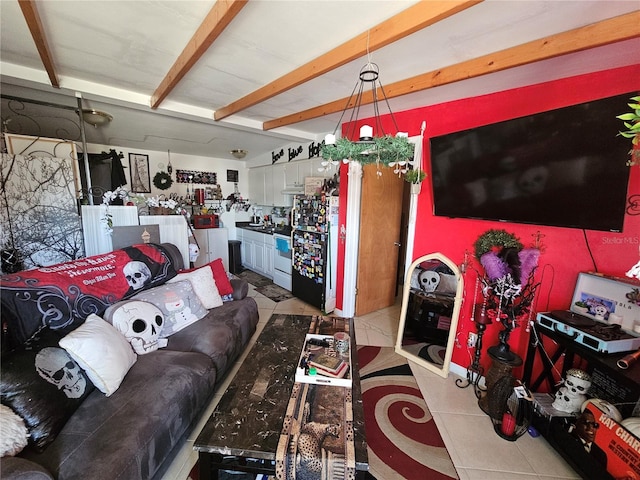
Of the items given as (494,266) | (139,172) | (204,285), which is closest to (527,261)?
(494,266)

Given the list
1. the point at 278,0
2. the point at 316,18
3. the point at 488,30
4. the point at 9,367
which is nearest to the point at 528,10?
the point at 488,30

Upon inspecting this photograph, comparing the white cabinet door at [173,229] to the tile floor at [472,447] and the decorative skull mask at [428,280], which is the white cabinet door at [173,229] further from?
the decorative skull mask at [428,280]

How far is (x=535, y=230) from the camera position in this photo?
189 cm

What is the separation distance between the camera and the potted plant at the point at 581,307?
160 cm

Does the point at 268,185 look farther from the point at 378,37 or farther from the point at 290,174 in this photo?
the point at 378,37

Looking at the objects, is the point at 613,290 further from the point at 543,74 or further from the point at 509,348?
the point at 543,74

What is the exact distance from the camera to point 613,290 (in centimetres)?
149

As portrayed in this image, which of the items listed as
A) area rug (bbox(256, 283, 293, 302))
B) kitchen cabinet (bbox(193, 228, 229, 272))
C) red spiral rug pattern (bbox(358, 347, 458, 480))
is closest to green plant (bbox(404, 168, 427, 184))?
red spiral rug pattern (bbox(358, 347, 458, 480))

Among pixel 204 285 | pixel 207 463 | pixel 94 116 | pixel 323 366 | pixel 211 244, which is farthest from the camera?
pixel 211 244

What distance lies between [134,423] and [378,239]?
282cm

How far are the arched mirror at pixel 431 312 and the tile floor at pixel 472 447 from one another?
0.22 metres

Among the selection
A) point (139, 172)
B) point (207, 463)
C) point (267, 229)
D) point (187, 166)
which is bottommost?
point (207, 463)

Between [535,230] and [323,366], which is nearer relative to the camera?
[323,366]

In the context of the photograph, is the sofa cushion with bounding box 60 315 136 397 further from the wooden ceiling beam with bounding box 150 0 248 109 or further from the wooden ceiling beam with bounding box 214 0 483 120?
the wooden ceiling beam with bounding box 214 0 483 120
